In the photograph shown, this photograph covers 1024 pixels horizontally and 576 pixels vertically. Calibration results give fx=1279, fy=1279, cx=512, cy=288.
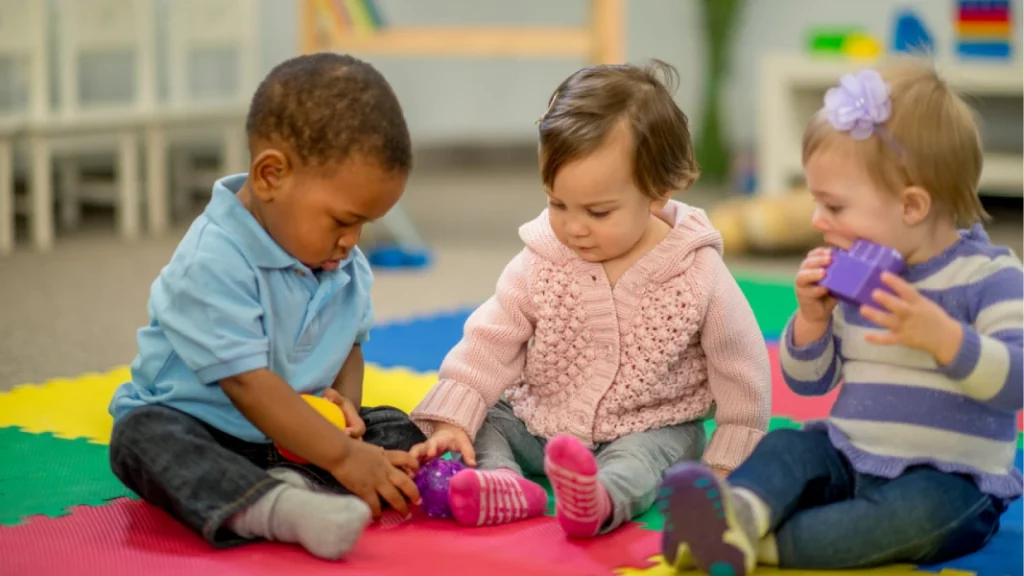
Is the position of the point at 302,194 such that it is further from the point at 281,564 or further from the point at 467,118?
the point at 467,118

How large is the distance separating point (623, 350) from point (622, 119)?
10.4 inches

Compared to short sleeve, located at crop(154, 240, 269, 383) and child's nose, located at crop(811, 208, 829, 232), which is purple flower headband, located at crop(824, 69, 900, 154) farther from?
short sleeve, located at crop(154, 240, 269, 383)

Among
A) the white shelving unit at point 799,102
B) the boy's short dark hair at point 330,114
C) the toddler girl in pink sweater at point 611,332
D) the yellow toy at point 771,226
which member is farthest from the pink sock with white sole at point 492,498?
the white shelving unit at point 799,102

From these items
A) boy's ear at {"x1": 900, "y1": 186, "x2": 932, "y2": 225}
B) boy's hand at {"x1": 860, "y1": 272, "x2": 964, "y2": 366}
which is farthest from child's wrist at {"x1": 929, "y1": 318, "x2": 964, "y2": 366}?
boy's ear at {"x1": 900, "y1": 186, "x2": 932, "y2": 225}

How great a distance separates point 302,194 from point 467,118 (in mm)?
3723

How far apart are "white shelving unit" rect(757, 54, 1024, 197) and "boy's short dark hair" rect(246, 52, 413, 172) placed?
245 cm

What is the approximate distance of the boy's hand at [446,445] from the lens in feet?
4.59

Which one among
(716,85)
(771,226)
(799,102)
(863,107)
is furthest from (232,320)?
(716,85)

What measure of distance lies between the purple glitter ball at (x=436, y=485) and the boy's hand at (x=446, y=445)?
2 centimetres

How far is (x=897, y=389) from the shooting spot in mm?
1245

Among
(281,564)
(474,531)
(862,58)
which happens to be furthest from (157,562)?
(862,58)

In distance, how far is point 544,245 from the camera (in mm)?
1502

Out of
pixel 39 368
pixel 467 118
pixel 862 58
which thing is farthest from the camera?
pixel 467 118

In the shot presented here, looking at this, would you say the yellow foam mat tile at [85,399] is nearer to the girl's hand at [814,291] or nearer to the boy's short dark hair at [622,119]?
the boy's short dark hair at [622,119]
